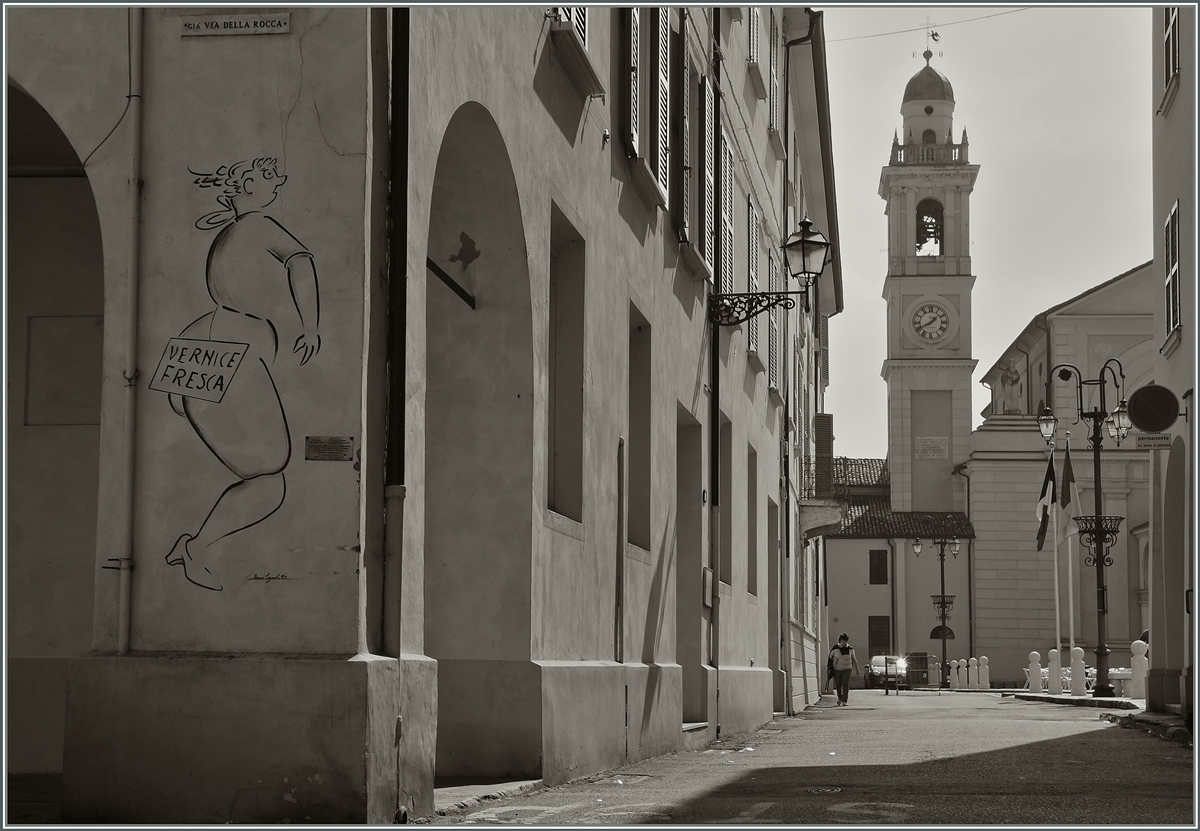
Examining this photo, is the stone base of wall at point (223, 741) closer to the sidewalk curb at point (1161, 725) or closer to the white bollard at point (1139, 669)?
the sidewalk curb at point (1161, 725)

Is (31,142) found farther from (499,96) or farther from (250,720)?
(250,720)

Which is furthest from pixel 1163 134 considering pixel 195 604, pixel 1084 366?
pixel 1084 366

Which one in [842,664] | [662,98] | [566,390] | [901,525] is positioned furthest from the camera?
[901,525]

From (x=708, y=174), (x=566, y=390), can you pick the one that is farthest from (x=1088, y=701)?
(x=566, y=390)

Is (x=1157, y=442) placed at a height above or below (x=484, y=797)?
above

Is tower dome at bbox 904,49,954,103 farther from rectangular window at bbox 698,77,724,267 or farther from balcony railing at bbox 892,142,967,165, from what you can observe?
rectangular window at bbox 698,77,724,267

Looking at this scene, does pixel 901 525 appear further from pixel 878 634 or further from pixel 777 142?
pixel 777 142

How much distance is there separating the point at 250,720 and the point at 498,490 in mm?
3233

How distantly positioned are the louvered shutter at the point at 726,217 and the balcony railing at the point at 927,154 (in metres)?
61.1

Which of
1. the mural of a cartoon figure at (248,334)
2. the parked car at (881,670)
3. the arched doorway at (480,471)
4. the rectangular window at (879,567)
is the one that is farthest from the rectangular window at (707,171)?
the rectangular window at (879,567)

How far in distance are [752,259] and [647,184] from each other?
8994mm

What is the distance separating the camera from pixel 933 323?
7788cm

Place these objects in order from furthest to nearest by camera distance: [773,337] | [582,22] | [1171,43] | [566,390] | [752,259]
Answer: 1. [773,337]
2. [752,259]
3. [1171,43]
4. [582,22]
5. [566,390]

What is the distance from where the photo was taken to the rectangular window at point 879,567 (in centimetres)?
7350
